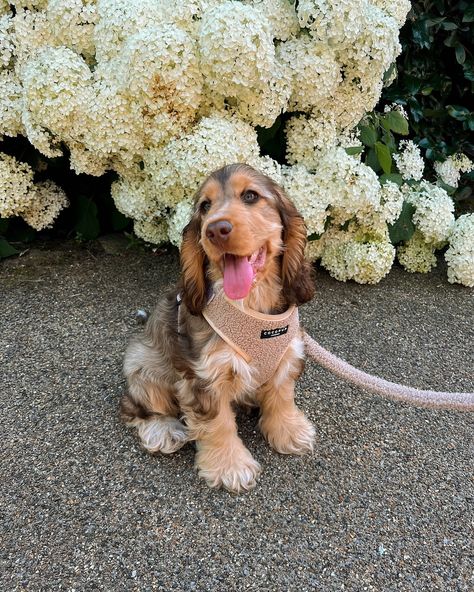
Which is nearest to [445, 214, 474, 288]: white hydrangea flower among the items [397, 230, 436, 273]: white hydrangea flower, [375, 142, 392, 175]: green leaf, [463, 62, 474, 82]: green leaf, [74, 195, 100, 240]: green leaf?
[397, 230, 436, 273]: white hydrangea flower

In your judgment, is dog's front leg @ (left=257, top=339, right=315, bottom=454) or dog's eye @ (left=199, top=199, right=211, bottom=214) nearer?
dog's eye @ (left=199, top=199, right=211, bottom=214)

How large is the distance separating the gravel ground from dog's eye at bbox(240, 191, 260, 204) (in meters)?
1.41

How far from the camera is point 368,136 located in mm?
4594

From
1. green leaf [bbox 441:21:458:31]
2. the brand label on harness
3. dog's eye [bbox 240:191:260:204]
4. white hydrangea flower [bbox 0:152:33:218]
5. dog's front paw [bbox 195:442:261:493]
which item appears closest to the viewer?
dog's eye [bbox 240:191:260:204]

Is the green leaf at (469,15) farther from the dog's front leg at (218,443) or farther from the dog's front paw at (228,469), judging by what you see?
the dog's front paw at (228,469)

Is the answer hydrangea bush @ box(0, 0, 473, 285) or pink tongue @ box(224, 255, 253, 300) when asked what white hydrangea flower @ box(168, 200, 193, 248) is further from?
pink tongue @ box(224, 255, 253, 300)

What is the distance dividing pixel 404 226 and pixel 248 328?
279 centimetres

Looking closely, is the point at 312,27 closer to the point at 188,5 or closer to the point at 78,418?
the point at 188,5

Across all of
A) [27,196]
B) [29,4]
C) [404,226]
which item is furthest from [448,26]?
[27,196]

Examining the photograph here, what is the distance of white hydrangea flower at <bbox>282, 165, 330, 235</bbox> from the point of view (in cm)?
409

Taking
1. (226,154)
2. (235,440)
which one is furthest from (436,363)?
(226,154)

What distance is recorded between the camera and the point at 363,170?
4.15m

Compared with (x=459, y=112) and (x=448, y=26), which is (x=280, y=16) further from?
(x=459, y=112)

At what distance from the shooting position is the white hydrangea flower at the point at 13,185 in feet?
14.6
